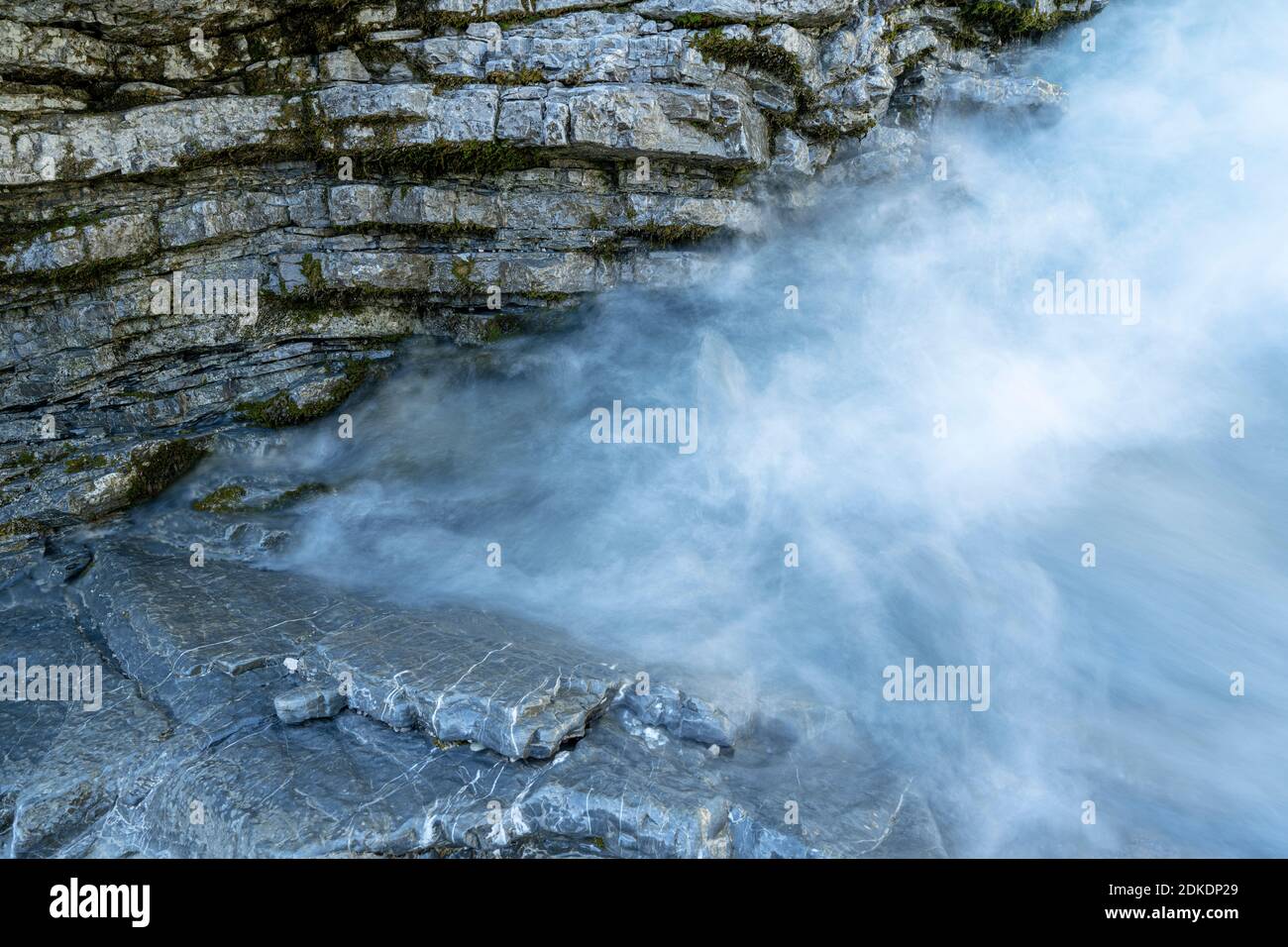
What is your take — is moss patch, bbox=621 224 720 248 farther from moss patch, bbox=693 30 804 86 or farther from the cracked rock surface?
the cracked rock surface

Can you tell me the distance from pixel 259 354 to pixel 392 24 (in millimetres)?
4857

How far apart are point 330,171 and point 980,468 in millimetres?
9887

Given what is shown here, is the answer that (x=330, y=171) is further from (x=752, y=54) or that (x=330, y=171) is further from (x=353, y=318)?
(x=752, y=54)

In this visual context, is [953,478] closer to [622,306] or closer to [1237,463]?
[1237,463]

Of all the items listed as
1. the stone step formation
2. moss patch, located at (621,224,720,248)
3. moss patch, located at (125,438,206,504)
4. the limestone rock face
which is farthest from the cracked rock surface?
moss patch, located at (621,224,720,248)

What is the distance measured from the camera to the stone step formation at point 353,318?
6.60 m

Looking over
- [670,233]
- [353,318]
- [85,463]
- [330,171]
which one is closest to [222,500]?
[85,463]

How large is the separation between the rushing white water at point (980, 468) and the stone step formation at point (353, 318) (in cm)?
84

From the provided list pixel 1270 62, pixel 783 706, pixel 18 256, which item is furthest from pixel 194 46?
pixel 1270 62

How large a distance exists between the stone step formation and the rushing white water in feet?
2.74

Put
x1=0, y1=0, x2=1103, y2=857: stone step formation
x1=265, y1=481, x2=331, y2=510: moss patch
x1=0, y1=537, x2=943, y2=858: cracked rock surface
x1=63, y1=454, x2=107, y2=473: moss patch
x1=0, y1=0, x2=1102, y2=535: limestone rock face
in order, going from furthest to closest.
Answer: x1=265, y1=481, x2=331, y2=510: moss patch
x1=63, y1=454, x2=107, y2=473: moss patch
x1=0, y1=0, x2=1102, y2=535: limestone rock face
x1=0, y1=0, x2=1103, y2=857: stone step formation
x1=0, y1=537, x2=943, y2=858: cracked rock surface

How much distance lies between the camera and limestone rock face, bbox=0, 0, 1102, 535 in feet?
29.5

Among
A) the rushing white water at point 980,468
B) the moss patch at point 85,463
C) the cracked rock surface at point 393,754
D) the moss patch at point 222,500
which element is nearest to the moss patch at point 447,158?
the rushing white water at point 980,468

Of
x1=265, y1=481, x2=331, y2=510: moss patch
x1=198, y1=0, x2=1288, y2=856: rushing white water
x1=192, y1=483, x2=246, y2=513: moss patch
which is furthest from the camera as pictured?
x1=265, y1=481, x2=331, y2=510: moss patch
